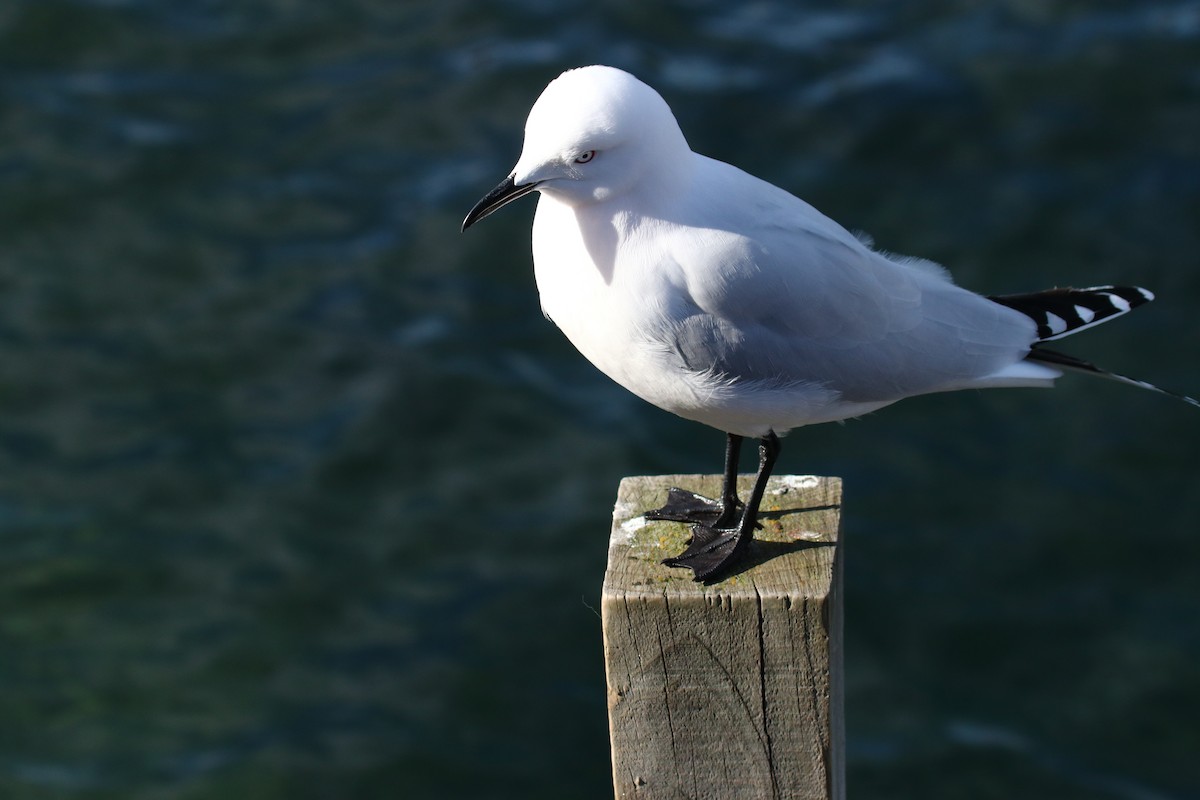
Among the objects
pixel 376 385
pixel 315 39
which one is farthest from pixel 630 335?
pixel 315 39

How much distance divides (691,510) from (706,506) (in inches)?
4.9

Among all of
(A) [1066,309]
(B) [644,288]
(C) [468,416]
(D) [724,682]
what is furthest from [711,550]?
(C) [468,416]

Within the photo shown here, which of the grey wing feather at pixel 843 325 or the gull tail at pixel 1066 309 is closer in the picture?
the grey wing feather at pixel 843 325

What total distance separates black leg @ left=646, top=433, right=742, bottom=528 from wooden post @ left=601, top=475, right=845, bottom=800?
0.41 m

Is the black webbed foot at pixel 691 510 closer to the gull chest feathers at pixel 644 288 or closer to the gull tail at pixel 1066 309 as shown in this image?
the gull chest feathers at pixel 644 288

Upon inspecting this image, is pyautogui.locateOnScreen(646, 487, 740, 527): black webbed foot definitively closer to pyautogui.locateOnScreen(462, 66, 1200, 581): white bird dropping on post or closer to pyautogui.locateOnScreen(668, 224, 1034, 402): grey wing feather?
pyautogui.locateOnScreen(462, 66, 1200, 581): white bird dropping on post

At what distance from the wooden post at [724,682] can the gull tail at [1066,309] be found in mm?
1169

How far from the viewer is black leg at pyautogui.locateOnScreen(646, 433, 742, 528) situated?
374 centimetres

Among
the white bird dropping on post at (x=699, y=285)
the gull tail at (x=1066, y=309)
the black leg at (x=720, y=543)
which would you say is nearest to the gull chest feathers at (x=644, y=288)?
the white bird dropping on post at (x=699, y=285)

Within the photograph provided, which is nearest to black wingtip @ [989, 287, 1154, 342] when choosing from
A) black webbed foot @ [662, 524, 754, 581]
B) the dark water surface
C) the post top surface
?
the post top surface

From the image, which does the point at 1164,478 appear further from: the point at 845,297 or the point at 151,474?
the point at 151,474

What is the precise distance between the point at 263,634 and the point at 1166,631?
4.31 meters

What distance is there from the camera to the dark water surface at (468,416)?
7098 mm

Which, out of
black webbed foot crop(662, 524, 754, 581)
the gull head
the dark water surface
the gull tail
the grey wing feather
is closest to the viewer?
Result: black webbed foot crop(662, 524, 754, 581)
